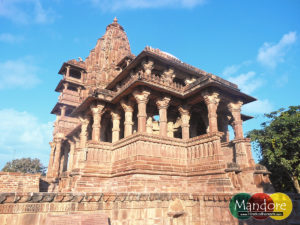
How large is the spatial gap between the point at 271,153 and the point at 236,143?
17.6 feet

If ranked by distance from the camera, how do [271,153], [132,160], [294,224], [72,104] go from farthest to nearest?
[72,104]
[271,153]
[132,160]
[294,224]

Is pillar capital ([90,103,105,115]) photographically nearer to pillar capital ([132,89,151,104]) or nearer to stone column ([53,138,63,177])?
pillar capital ([132,89,151,104])

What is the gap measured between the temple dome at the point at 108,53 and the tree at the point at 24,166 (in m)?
31.3

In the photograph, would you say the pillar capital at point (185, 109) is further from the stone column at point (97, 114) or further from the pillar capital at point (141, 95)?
the stone column at point (97, 114)

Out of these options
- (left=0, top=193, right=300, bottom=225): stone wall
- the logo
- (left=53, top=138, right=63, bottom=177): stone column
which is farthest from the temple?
(left=53, top=138, right=63, bottom=177): stone column

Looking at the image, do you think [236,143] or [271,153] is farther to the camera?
[271,153]

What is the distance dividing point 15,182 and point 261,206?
16.8 metres

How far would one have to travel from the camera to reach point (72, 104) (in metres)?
Result: 31.9

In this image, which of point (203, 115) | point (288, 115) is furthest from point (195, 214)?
point (288, 115)

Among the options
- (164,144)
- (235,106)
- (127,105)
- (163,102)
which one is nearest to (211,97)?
(235,106)

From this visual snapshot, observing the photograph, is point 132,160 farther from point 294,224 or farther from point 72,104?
point 72,104

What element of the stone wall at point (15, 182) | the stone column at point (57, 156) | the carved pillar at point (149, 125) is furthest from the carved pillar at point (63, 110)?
the carved pillar at point (149, 125)

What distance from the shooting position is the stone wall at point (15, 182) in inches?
623

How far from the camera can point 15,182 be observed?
16188 millimetres
